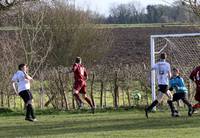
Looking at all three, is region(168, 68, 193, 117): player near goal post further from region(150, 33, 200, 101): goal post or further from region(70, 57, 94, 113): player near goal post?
region(150, 33, 200, 101): goal post

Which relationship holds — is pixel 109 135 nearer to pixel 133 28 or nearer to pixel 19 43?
pixel 19 43

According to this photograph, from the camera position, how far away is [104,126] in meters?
17.8

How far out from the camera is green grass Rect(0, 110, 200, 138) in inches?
621

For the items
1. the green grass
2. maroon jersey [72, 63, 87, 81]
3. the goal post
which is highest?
the goal post

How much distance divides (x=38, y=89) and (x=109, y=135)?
35.8 feet

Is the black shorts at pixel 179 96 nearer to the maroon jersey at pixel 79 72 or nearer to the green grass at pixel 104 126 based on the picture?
the green grass at pixel 104 126

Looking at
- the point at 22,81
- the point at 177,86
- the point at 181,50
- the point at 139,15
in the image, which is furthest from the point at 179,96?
the point at 139,15

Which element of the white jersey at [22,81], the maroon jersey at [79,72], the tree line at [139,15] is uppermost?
the tree line at [139,15]

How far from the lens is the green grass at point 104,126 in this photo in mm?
15781

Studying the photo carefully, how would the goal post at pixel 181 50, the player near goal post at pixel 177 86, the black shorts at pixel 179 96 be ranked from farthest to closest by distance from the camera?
the goal post at pixel 181 50, the black shorts at pixel 179 96, the player near goal post at pixel 177 86

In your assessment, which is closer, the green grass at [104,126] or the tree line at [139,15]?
the green grass at [104,126]

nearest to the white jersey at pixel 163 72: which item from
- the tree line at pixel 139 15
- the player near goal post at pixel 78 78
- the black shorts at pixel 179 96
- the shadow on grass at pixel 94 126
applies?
the black shorts at pixel 179 96

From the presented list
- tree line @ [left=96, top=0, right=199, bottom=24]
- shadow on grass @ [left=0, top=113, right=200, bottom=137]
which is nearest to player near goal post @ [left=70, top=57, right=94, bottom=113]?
shadow on grass @ [left=0, top=113, right=200, bottom=137]

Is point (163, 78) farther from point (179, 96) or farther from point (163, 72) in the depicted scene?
point (179, 96)
